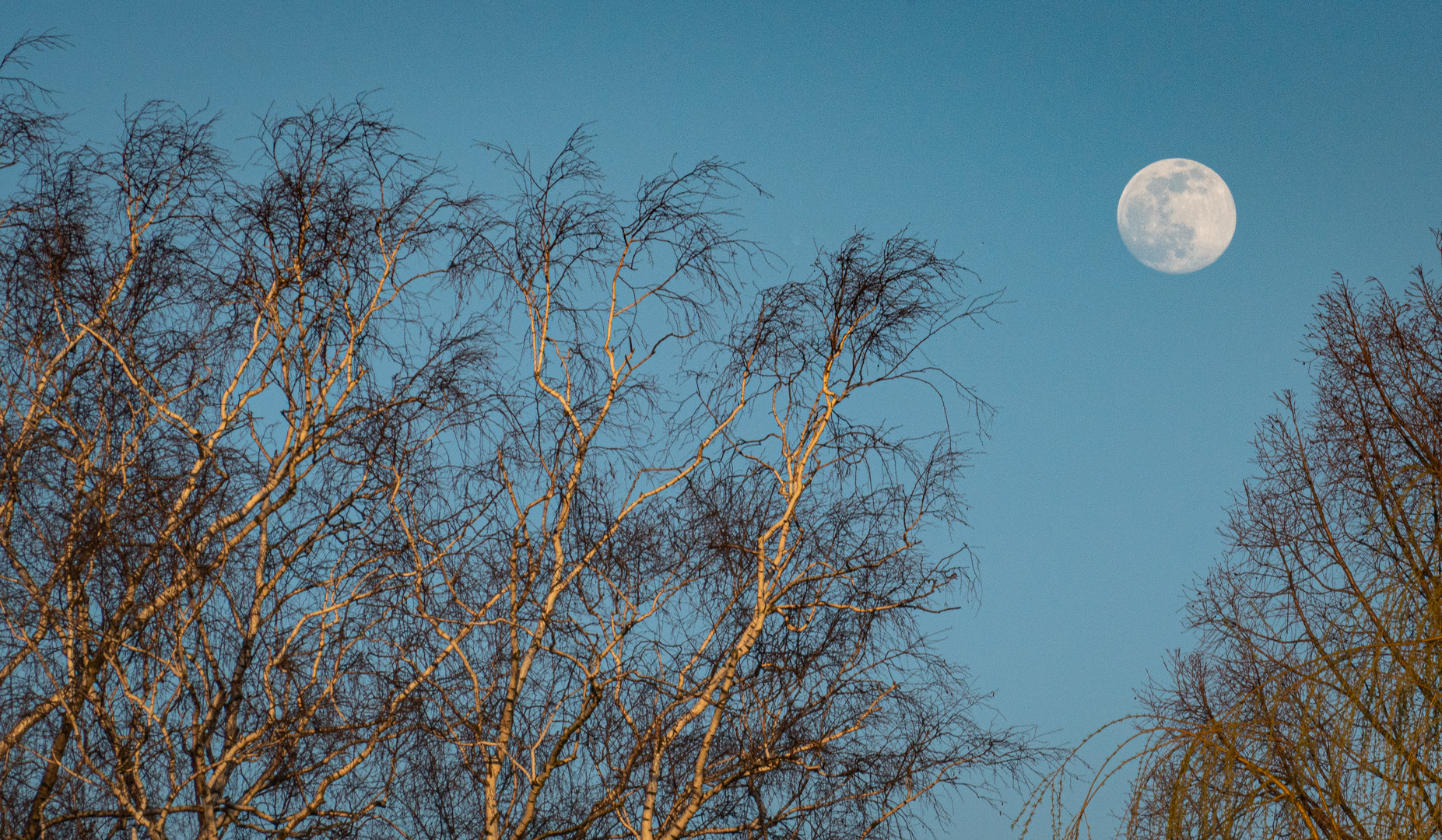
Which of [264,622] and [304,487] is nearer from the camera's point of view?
[264,622]

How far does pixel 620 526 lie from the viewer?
8195mm

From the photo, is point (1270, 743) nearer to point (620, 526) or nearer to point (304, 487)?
point (620, 526)

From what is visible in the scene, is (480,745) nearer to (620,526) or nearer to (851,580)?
(620,526)

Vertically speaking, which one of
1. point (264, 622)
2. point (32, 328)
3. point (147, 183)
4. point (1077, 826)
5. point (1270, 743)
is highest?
point (147, 183)

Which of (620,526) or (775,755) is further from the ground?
(620,526)

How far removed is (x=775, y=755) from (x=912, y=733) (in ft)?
4.44

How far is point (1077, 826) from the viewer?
9.81 feet

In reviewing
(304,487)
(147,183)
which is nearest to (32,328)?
(147,183)

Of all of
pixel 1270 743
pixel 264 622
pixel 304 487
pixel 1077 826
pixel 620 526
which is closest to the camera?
pixel 1077 826

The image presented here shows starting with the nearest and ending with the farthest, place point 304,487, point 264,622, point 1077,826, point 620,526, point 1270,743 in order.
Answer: point 1077,826 → point 1270,743 → point 264,622 → point 304,487 → point 620,526

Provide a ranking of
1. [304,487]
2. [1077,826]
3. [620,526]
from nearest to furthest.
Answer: [1077,826] → [304,487] → [620,526]

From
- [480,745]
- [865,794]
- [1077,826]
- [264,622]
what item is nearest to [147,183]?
[264,622]

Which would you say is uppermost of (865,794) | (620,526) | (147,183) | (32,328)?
(147,183)

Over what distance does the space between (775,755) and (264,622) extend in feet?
11.3
